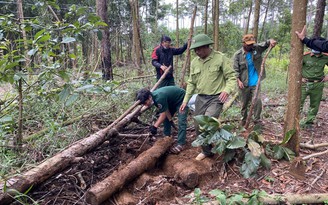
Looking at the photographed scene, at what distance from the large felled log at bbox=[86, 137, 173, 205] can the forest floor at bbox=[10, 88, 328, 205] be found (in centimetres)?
12

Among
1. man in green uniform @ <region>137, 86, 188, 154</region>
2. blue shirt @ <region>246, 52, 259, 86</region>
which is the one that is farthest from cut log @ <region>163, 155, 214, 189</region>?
blue shirt @ <region>246, 52, 259, 86</region>

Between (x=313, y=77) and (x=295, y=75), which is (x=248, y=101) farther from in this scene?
(x=295, y=75)

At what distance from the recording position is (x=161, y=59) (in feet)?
20.0

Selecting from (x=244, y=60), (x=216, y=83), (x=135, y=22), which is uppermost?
(x=135, y=22)

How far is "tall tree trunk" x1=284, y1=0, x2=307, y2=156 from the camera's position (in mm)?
2936

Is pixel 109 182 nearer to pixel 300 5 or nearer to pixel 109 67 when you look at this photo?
pixel 300 5

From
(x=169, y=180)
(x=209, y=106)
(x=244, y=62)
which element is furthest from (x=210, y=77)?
(x=169, y=180)

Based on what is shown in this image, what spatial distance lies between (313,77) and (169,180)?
354 cm

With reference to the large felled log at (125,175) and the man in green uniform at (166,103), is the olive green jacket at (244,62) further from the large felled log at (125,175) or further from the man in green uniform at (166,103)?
the large felled log at (125,175)

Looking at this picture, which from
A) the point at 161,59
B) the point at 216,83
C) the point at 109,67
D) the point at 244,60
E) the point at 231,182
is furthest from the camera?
the point at 109,67

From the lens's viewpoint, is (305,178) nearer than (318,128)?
Yes

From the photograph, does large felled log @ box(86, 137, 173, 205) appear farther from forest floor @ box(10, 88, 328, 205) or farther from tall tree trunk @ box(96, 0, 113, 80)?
tall tree trunk @ box(96, 0, 113, 80)

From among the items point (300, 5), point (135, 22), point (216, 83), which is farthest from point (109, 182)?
point (135, 22)

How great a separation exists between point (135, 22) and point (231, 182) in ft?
28.1
